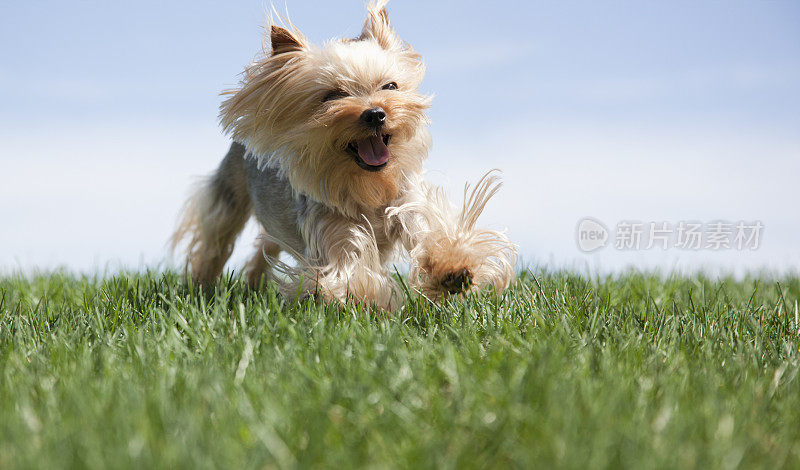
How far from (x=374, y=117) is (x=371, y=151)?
0.24m

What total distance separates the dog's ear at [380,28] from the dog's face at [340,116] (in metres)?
0.07

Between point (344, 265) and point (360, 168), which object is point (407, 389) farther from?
point (360, 168)

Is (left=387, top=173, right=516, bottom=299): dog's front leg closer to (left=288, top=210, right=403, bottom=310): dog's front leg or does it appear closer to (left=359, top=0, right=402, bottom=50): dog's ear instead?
(left=288, top=210, right=403, bottom=310): dog's front leg

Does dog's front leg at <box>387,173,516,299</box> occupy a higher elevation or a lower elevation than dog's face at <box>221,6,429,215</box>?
lower

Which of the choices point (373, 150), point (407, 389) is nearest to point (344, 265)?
point (373, 150)

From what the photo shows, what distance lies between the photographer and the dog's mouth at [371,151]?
3.45m

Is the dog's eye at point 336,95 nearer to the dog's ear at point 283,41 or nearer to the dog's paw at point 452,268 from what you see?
the dog's ear at point 283,41

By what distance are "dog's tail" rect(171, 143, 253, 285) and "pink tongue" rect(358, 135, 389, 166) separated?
1.89 metres

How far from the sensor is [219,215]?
526 cm

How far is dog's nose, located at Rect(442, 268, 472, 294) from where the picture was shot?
11.3 feet

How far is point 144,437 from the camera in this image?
1.67 metres

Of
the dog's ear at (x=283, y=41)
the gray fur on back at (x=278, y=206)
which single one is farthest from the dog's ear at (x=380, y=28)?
the gray fur on back at (x=278, y=206)

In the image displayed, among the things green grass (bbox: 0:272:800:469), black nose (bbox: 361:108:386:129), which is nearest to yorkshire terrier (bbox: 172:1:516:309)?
black nose (bbox: 361:108:386:129)

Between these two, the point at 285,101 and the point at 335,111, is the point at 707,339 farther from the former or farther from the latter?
the point at 285,101
